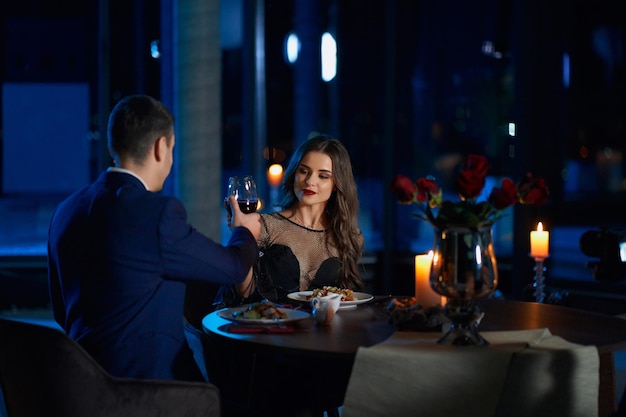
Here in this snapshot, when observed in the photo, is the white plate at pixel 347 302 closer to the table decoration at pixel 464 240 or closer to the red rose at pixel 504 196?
the table decoration at pixel 464 240

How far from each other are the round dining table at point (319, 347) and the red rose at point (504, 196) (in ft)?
1.51

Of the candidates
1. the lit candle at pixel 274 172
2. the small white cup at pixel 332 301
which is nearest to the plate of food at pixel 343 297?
the small white cup at pixel 332 301

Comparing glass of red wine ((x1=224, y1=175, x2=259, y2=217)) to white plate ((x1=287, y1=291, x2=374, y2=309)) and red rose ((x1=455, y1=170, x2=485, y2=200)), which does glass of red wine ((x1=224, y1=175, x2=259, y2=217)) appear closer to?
white plate ((x1=287, y1=291, x2=374, y2=309))

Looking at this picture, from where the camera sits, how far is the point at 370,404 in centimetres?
202

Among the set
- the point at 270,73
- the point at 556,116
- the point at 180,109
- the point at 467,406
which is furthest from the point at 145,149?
the point at 270,73

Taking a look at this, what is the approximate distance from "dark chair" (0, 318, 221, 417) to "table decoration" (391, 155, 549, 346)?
0.72 metres

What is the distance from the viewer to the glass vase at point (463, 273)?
2105mm

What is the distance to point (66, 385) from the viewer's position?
1992 millimetres

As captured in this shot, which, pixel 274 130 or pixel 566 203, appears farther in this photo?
pixel 274 130

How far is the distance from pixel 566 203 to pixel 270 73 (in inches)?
114

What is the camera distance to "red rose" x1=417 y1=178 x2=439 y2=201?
2.16 m

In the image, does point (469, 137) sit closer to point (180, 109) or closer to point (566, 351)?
point (180, 109)

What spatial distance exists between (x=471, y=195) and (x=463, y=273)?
208mm

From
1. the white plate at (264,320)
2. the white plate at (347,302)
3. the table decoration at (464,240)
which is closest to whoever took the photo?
the table decoration at (464,240)
